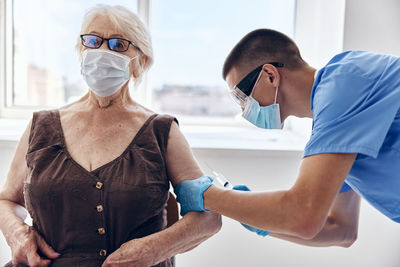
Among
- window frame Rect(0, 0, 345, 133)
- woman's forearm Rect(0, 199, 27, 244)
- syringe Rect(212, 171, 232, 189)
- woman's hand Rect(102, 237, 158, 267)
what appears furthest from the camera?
window frame Rect(0, 0, 345, 133)

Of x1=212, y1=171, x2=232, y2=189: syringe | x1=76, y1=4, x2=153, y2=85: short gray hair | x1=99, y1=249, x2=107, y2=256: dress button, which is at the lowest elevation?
x1=99, y1=249, x2=107, y2=256: dress button

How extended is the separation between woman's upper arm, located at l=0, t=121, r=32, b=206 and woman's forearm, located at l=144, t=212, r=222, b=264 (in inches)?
21.4

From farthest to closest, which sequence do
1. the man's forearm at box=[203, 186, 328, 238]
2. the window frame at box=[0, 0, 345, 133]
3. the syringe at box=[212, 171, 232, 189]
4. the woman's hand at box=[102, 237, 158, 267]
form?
1. the window frame at box=[0, 0, 345, 133]
2. the syringe at box=[212, 171, 232, 189]
3. the woman's hand at box=[102, 237, 158, 267]
4. the man's forearm at box=[203, 186, 328, 238]

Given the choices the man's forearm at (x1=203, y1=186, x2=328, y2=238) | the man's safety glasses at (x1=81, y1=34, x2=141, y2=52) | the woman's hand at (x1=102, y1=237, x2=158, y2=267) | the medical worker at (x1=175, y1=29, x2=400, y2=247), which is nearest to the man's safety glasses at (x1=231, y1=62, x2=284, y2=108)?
the medical worker at (x1=175, y1=29, x2=400, y2=247)

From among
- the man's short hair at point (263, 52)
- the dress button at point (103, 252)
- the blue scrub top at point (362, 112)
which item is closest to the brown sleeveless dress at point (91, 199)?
the dress button at point (103, 252)

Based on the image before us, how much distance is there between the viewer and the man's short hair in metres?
1.23

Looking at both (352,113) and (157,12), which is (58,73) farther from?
(352,113)

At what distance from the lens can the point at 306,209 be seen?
0.93 metres

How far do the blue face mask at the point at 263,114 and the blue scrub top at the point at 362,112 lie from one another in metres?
0.21

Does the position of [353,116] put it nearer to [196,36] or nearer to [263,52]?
[263,52]

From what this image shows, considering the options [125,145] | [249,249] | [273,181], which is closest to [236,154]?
[273,181]

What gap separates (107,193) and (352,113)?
80cm

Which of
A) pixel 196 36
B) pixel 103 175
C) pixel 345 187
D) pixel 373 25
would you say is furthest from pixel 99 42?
pixel 373 25

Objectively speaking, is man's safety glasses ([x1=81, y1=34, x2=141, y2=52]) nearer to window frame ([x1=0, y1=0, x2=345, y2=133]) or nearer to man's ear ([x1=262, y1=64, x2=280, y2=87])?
man's ear ([x1=262, y1=64, x2=280, y2=87])
